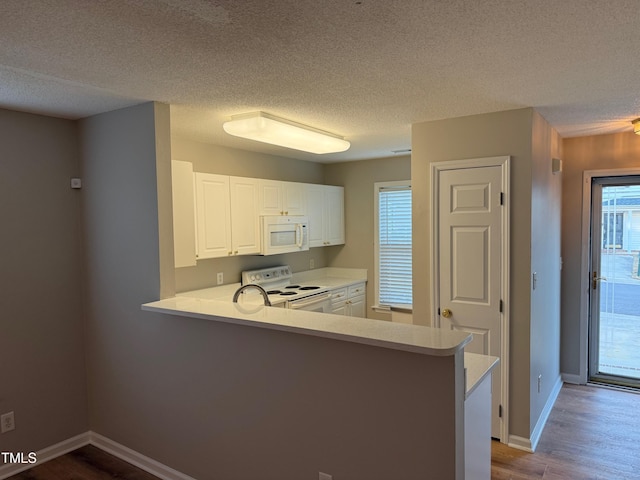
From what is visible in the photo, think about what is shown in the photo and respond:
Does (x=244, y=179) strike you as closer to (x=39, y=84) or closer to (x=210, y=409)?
(x=39, y=84)

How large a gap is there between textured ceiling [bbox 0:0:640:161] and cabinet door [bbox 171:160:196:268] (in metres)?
0.41

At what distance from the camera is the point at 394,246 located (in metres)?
5.48

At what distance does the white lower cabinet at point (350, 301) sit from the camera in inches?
199

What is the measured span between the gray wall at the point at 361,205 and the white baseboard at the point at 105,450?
336cm

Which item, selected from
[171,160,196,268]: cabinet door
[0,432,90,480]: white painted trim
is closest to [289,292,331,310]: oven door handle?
[171,160,196,268]: cabinet door

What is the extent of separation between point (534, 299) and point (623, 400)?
1769 mm

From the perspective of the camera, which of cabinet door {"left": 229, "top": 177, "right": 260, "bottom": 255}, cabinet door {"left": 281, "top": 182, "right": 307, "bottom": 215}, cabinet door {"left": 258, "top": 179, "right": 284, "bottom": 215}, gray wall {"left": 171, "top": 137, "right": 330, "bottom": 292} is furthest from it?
cabinet door {"left": 281, "top": 182, "right": 307, "bottom": 215}

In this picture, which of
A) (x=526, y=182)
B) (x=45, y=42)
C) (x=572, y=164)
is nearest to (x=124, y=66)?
(x=45, y=42)

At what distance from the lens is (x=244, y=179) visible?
4234 millimetres

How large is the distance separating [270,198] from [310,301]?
1190mm

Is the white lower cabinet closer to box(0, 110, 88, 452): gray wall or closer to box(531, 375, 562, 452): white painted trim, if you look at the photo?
box(531, 375, 562, 452): white painted trim

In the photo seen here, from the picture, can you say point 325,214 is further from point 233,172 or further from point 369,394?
point 369,394

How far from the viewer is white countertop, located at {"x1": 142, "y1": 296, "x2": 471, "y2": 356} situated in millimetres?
1795

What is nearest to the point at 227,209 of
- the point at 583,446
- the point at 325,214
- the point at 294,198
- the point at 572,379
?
the point at 294,198
